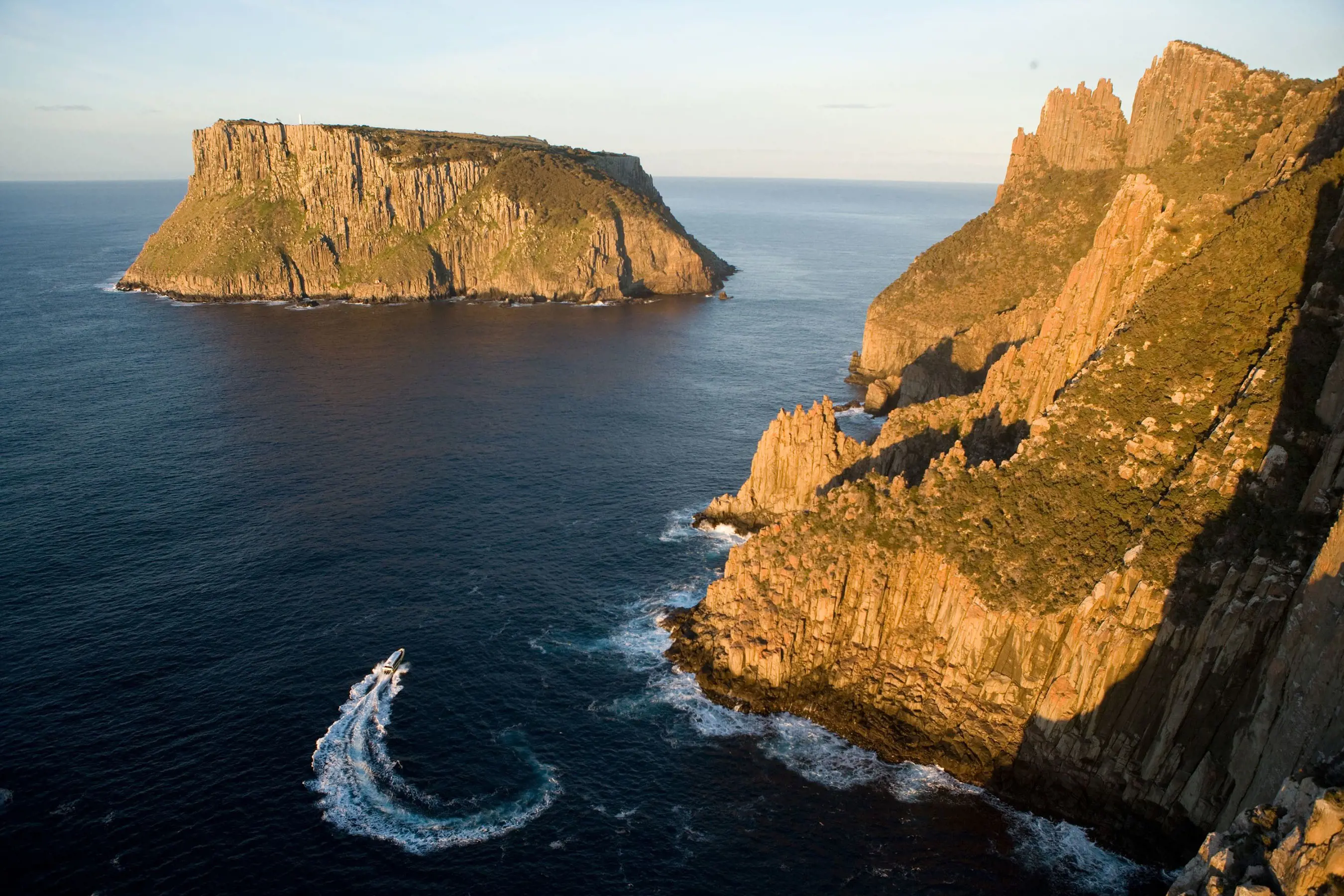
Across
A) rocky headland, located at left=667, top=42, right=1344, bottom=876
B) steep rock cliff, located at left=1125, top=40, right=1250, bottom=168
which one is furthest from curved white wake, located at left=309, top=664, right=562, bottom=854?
steep rock cliff, located at left=1125, top=40, right=1250, bottom=168

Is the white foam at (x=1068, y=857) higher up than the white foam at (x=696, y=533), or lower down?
lower down

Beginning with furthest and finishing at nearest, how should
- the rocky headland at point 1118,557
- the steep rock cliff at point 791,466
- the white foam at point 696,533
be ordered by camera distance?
the white foam at point 696,533 < the steep rock cliff at point 791,466 < the rocky headland at point 1118,557

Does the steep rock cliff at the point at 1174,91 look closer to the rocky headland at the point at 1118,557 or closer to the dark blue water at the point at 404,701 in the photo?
the rocky headland at the point at 1118,557

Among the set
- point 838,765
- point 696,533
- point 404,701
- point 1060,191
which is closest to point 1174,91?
point 1060,191

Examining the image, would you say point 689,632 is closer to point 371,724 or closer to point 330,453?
point 371,724

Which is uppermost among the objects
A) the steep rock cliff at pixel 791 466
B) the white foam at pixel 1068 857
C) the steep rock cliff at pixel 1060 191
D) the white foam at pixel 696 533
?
the steep rock cliff at pixel 1060 191

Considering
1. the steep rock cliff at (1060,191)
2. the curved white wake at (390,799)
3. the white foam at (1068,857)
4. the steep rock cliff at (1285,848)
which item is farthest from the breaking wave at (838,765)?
the steep rock cliff at (1060,191)

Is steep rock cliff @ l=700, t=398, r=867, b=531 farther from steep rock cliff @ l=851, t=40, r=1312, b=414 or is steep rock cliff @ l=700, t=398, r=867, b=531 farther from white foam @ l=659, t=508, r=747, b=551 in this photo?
steep rock cliff @ l=851, t=40, r=1312, b=414

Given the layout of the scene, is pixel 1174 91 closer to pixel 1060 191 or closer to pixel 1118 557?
pixel 1060 191
